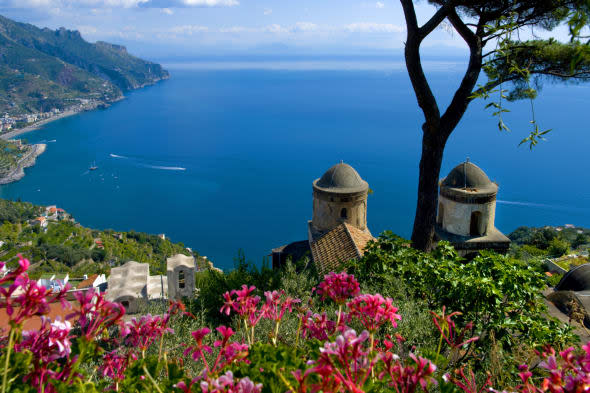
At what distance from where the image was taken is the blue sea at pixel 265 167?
46125 millimetres

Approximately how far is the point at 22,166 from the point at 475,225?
2923 inches

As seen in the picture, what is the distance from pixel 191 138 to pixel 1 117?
56394 mm

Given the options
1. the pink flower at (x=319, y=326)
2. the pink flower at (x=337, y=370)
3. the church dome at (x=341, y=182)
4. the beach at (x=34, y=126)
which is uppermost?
the pink flower at (x=337, y=370)

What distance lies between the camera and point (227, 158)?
6994cm

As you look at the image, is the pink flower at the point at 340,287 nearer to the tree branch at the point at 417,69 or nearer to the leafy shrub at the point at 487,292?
the leafy shrub at the point at 487,292

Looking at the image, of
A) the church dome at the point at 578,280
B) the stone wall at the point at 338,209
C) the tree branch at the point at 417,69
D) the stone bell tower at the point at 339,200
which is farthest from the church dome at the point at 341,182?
the tree branch at the point at 417,69

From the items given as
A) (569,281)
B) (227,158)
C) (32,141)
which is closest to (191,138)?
(227,158)

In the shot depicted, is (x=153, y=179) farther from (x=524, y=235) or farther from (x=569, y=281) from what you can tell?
(x=569, y=281)

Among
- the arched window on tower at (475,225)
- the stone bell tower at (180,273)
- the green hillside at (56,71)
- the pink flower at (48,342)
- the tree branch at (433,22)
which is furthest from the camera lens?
the green hillside at (56,71)

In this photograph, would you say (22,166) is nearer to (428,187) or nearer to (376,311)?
(428,187)

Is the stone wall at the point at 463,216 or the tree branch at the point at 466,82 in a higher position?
the tree branch at the point at 466,82

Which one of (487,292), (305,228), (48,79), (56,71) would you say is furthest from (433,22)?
(56,71)

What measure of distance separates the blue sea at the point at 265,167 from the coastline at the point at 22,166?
3.95 feet

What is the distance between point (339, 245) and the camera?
10.5 m
